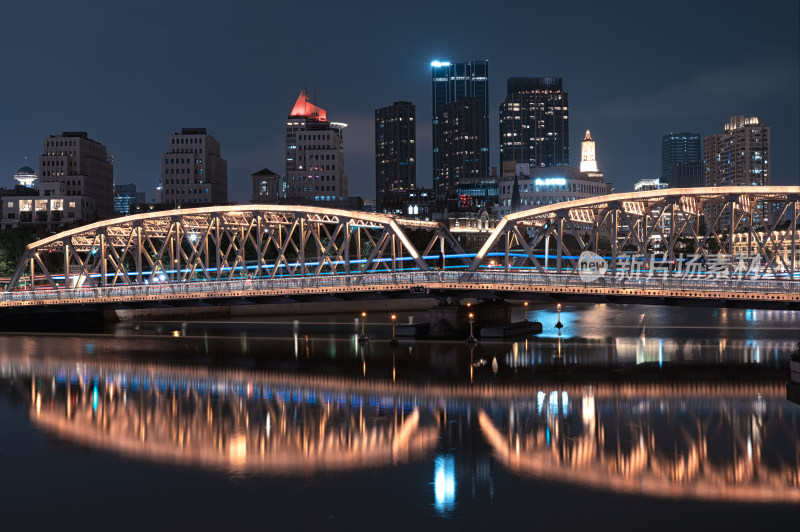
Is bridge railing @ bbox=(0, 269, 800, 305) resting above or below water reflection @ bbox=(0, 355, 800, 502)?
above

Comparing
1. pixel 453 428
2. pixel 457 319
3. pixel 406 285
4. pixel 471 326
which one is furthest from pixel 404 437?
pixel 457 319

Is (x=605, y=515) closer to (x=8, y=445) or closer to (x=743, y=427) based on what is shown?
(x=743, y=427)

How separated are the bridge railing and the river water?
4411mm

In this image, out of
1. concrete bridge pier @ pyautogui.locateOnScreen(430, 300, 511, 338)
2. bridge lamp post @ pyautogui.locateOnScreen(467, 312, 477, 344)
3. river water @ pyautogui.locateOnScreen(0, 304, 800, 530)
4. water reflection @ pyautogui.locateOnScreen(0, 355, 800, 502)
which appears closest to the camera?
river water @ pyautogui.locateOnScreen(0, 304, 800, 530)

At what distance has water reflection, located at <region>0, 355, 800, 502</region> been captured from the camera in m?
33.6

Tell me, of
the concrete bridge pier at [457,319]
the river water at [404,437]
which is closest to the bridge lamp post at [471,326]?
the concrete bridge pier at [457,319]

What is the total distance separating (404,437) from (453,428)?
268cm

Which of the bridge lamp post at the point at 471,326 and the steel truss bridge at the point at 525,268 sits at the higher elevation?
the steel truss bridge at the point at 525,268

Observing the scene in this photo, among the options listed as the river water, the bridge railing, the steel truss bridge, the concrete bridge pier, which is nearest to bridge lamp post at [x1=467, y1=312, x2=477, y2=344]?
the concrete bridge pier

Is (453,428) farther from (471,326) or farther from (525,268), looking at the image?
(525,268)

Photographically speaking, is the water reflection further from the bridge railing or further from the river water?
the bridge railing

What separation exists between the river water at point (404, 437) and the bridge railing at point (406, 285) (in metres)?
4.41

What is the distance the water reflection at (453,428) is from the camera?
110 ft

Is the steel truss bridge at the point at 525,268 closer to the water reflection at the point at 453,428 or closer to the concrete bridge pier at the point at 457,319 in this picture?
the concrete bridge pier at the point at 457,319
